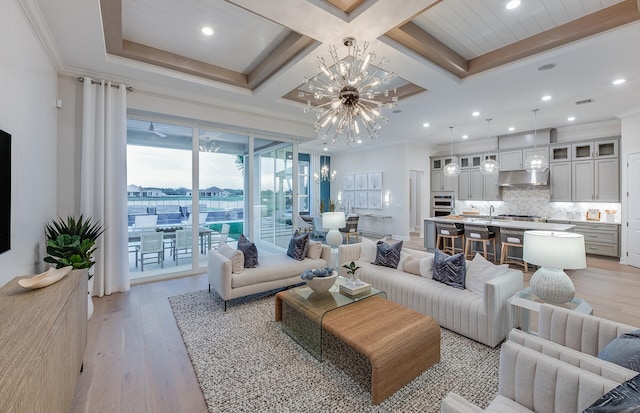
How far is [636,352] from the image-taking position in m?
1.34

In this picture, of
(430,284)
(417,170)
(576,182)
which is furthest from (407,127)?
(430,284)

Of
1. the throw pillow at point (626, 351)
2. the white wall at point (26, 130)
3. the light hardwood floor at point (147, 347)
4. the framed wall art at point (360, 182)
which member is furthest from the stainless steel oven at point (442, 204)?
the white wall at point (26, 130)

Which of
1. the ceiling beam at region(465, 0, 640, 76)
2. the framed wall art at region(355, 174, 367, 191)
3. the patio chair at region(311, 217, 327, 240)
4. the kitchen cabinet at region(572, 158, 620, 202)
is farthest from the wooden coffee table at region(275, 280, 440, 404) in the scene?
the framed wall art at region(355, 174, 367, 191)

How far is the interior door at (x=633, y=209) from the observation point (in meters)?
5.49

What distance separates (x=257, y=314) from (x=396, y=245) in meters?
2.13

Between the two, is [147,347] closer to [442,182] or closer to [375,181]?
[375,181]

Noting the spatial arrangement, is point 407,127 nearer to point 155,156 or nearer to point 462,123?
point 462,123

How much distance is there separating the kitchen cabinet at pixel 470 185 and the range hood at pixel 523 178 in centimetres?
65

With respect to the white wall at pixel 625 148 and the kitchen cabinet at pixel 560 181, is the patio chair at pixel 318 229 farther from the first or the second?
the white wall at pixel 625 148

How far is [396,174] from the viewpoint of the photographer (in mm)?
8969

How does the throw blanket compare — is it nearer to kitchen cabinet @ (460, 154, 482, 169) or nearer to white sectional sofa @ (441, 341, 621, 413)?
white sectional sofa @ (441, 341, 621, 413)

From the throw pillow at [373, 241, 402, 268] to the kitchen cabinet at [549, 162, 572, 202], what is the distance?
6035mm

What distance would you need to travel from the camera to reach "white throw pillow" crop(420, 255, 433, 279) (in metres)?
3.45

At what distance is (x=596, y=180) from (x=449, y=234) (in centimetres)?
390
